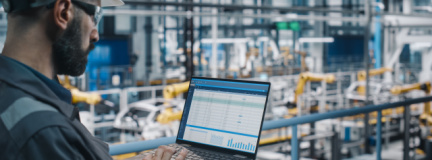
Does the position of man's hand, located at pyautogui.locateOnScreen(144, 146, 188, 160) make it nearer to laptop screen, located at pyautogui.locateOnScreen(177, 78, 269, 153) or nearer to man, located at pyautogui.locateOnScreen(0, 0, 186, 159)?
man, located at pyautogui.locateOnScreen(0, 0, 186, 159)

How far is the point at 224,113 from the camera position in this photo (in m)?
1.32

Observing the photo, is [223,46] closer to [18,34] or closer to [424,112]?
[424,112]

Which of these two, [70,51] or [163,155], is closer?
[70,51]

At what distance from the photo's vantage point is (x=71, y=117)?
2.76ft

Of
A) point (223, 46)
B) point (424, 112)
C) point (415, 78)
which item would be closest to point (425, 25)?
point (424, 112)

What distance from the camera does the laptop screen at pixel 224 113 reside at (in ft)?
4.18

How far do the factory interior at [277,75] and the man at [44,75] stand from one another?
541mm

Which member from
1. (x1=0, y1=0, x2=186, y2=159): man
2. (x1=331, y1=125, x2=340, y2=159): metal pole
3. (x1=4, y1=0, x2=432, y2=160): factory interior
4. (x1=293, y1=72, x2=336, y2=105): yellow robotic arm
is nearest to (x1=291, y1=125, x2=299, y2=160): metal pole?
(x1=4, y1=0, x2=432, y2=160): factory interior

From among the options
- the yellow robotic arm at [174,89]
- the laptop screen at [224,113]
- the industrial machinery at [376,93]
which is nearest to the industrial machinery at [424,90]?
the industrial machinery at [376,93]

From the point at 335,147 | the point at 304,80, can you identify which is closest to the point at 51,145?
the point at 335,147

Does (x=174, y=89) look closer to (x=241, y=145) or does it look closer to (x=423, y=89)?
(x=241, y=145)

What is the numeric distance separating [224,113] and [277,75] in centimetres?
1210

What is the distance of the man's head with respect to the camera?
0.85 m

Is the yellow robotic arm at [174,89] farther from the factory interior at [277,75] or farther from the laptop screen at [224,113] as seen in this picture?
the laptop screen at [224,113]
